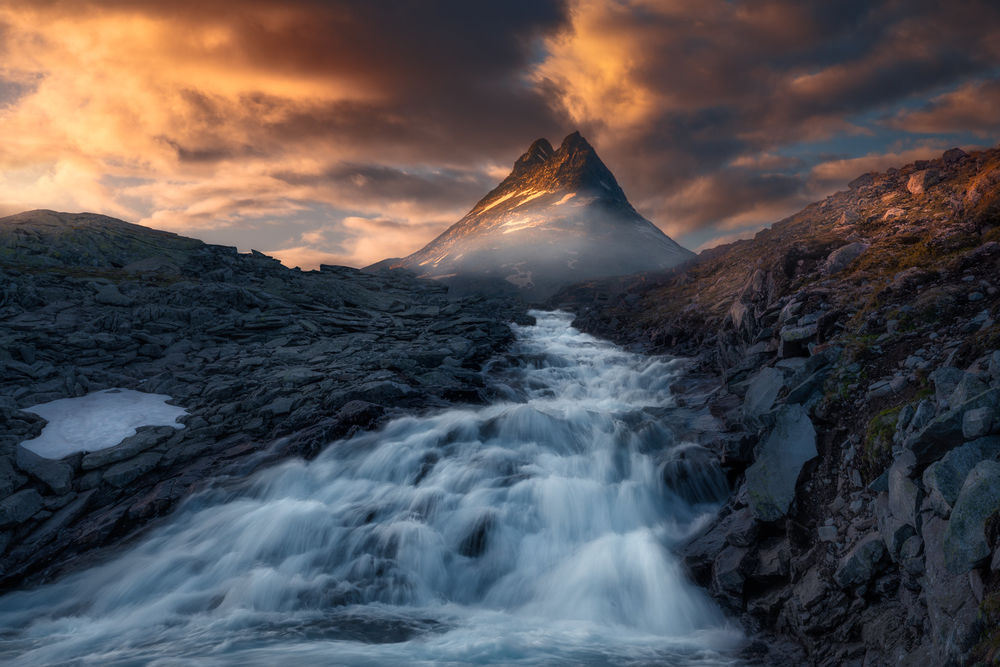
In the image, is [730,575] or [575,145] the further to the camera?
[575,145]

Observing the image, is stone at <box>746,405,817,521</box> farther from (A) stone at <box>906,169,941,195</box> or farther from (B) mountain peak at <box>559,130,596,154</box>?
(B) mountain peak at <box>559,130,596,154</box>

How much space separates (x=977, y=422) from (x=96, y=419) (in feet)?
88.7

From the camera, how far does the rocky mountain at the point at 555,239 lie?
10919cm

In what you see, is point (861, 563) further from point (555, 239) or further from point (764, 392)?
point (555, 239)

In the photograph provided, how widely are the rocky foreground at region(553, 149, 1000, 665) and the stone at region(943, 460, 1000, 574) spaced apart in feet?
0.05

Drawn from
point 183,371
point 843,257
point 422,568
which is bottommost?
point 422,568

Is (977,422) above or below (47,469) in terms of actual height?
above

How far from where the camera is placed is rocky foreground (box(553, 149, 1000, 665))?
5.84 meters

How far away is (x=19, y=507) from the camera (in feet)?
50.3

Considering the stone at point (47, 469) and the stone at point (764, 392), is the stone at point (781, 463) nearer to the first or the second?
the stone at point (764, 392)

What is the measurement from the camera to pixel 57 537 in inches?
593

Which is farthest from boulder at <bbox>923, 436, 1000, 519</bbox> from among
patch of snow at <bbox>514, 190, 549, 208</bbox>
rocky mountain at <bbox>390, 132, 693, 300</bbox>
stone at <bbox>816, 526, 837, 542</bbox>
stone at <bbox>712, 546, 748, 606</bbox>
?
patch of snow at <bbox>514, 190, 549, 208</bbox>

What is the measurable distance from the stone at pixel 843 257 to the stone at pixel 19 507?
1057 inches

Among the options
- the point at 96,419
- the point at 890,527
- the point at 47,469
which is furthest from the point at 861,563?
the point at 96,419
